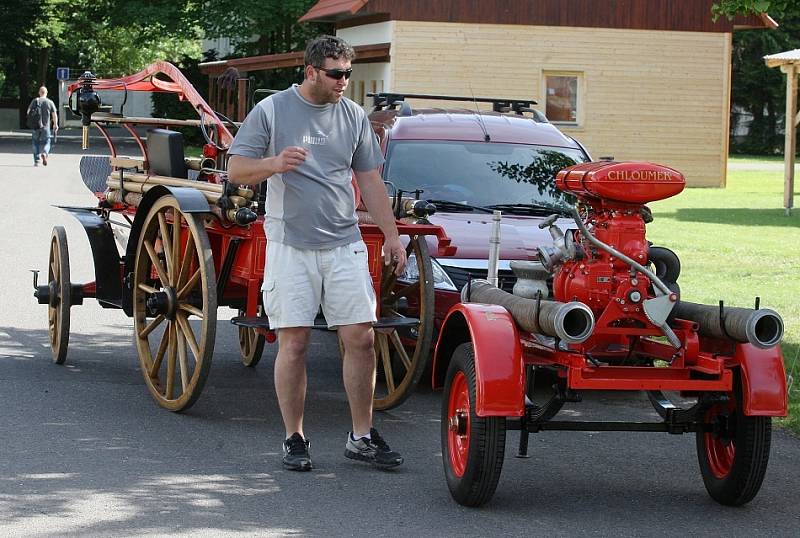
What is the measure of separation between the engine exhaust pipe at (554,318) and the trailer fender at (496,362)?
0.06 m

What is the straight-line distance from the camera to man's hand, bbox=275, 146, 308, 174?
652 centimetres

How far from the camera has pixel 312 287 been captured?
6.89 metres

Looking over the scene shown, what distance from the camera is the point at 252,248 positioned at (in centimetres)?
781

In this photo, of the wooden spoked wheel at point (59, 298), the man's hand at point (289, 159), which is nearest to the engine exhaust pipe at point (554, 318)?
the man's hand at point (289, 159)

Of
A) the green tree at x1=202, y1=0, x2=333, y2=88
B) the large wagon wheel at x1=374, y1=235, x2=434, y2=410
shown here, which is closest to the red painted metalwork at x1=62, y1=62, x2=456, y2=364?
the large wagon wheel at x1=374, y1=235, x2=434, y2=410

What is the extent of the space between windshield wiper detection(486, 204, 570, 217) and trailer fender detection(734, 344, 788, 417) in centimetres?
402

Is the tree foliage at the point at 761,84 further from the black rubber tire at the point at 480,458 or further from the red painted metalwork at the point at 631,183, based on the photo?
the black rubber tire at the point at 480,458

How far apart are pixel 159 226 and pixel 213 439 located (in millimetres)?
1543

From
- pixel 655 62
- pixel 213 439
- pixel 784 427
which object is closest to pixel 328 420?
pixel 213 439

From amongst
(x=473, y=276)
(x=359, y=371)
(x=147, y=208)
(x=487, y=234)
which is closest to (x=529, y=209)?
(x=487, y=234)

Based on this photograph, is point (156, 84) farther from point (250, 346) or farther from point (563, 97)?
point (563, 97)

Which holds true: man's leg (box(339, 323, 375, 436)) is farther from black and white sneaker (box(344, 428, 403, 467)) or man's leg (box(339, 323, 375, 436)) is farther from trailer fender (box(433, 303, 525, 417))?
trailer fender (box(433, 303, 525, 417))

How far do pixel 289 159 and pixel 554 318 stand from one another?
4.78 ft

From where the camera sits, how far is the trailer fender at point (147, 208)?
7824 millimetres
